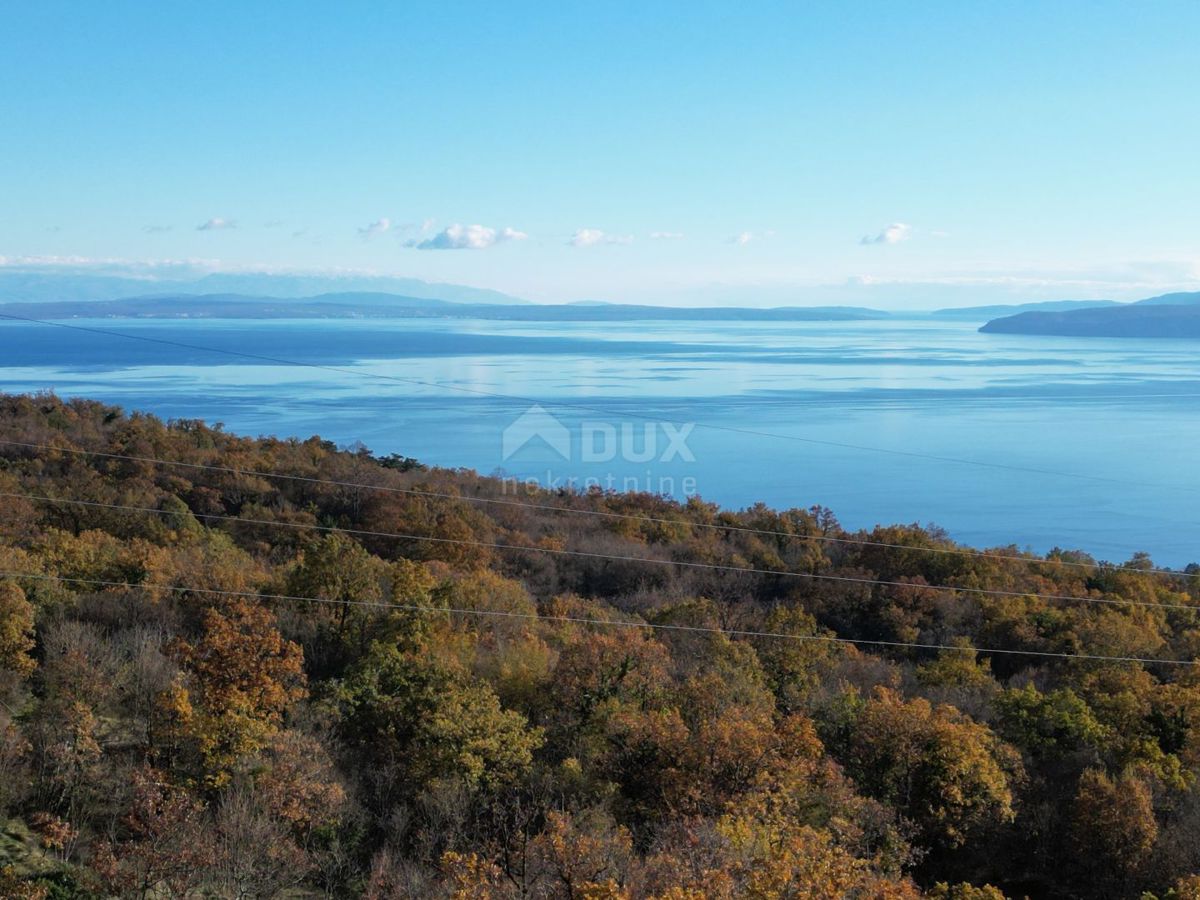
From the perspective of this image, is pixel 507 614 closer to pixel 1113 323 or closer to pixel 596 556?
pixel 596 556

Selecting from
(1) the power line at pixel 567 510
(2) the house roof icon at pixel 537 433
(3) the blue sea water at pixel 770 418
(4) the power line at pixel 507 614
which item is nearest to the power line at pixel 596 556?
(1) the power line at pixel 567 510

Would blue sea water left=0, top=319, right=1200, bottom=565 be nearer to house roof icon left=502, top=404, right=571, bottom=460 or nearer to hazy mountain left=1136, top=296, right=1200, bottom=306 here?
house roof icon left=502, top=404, right=571, bottom=460

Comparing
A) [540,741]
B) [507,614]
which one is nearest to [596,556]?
[507,614]

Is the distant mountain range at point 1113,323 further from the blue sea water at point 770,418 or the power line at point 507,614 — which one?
the power line at point 507,614

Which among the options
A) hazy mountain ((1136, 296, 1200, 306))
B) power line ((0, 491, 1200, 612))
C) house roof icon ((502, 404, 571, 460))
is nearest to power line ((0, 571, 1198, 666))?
power line ((0, 491, 1200, 612))

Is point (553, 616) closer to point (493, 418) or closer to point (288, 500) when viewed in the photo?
point (288, 500)

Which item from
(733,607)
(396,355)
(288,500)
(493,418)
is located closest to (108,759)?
(733,607)
